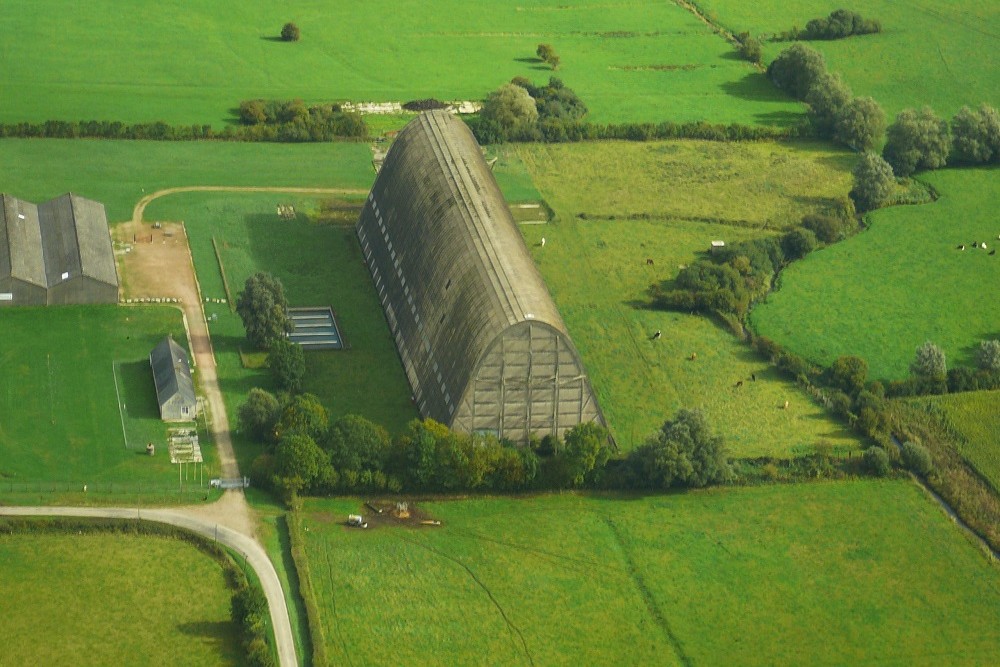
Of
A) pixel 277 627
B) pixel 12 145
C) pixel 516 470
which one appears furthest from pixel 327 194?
pixel 277 627

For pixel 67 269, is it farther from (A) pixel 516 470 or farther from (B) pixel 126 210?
(A) pixel 516 470

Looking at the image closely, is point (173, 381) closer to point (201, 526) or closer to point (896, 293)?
point (201, 526)

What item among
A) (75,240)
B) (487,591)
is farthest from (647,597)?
(75,240)

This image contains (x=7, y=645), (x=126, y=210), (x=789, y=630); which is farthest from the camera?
(x=126, y=210)

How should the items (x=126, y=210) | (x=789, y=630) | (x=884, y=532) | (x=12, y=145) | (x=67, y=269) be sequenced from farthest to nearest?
(x=12, y=145), (x=126, y=210), (x=67, y=269), (x=884, y=532), (x=789, y=630)

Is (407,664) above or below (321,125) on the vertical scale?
below

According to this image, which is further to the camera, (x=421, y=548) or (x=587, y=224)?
(x=587, y=224)

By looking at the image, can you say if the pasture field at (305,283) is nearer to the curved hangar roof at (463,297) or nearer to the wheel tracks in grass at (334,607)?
the curved hangar roof at (463,297)
